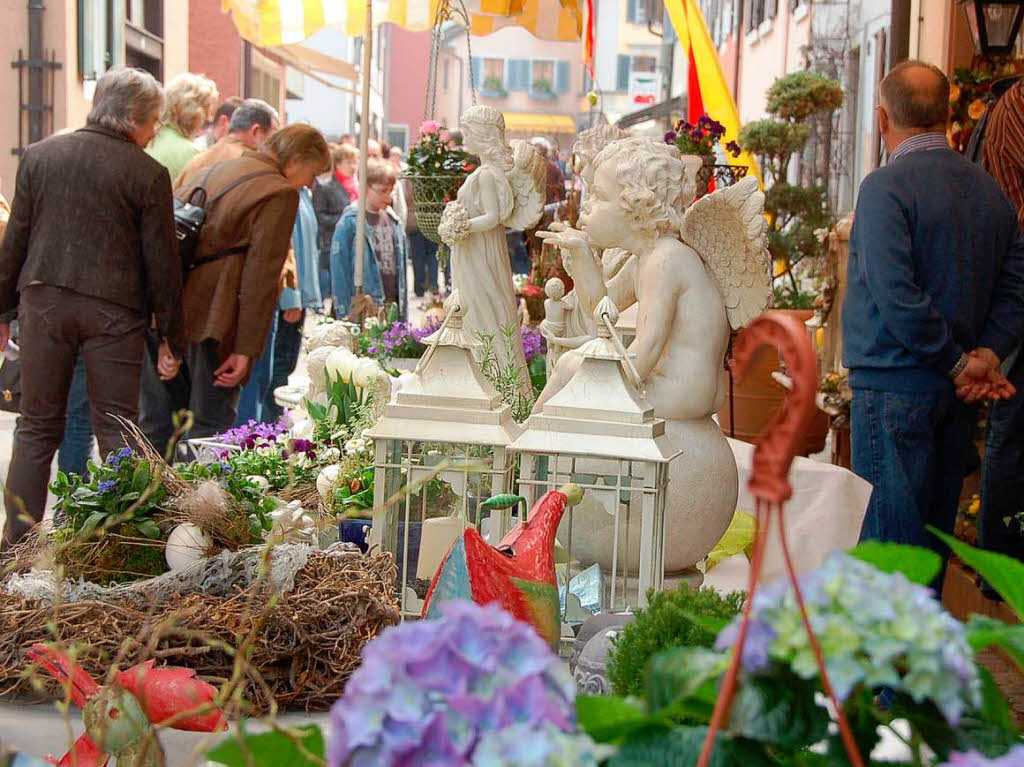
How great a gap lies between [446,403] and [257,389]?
3.90 m

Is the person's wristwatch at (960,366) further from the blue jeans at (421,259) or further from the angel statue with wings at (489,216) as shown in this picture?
the blue jeans at (421,259)

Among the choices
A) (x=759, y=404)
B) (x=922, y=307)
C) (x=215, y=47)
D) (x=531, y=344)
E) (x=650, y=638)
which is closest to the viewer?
(x=650, y=638)

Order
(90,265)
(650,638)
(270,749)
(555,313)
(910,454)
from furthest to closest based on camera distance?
(90,265) < (555,313) < (910,454) < (650,638) < (270,749)

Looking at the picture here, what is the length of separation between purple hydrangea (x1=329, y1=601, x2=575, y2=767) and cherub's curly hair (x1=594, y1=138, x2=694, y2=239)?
197 centimetres

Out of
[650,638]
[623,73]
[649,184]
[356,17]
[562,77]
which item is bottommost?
[650,638]

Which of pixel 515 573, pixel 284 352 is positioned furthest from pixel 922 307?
pixel 284 352

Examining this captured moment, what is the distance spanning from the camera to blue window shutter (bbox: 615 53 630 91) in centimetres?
3966

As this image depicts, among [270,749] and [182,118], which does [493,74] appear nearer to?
[182,118]

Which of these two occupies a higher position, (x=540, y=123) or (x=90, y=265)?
(x=540, y=123)

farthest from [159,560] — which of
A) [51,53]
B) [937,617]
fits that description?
[51,53]

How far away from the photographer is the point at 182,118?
5.68 m

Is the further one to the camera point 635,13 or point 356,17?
point 635,13

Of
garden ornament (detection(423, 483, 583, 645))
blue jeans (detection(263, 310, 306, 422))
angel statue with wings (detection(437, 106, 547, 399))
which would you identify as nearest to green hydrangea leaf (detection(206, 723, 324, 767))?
garden ornament (detection(423, 483, 583, 645))

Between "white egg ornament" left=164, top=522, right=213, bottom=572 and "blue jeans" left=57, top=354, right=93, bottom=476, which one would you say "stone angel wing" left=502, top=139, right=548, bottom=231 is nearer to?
"blue jeans" left=57, top=354, right=93, bottom=476
